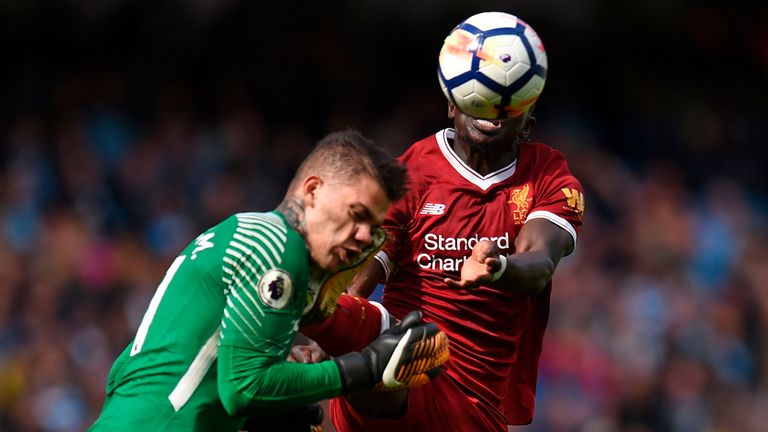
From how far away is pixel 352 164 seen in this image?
14.7 ft

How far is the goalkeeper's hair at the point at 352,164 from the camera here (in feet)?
14.6

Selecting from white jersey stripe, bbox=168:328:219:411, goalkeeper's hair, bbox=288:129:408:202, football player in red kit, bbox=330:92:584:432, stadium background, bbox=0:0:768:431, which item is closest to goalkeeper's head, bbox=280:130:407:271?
goalkeeper's hair, bbox=288:129:408:202

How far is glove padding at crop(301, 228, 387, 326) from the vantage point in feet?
15.1

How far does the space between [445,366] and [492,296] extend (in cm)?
38

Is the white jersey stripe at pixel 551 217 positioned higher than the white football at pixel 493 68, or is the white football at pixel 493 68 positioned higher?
the white football at pixel 493 68

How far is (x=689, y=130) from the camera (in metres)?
13.5

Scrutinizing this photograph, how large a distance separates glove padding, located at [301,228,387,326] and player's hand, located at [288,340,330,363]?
477mm

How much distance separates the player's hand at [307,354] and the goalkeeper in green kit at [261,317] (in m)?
0.78

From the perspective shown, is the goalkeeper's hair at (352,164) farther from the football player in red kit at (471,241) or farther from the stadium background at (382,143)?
the stadium background at (382,143)

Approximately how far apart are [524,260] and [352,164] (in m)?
1.05

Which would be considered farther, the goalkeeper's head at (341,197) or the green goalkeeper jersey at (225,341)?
the goalkeeper's head at (341,197)

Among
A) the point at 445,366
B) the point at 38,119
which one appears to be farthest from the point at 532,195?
the point at 38,119

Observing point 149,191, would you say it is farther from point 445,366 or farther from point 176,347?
point 176,347

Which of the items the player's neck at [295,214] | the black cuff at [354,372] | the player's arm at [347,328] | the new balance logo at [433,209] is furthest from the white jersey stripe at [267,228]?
the new balance logo at [433,209]
